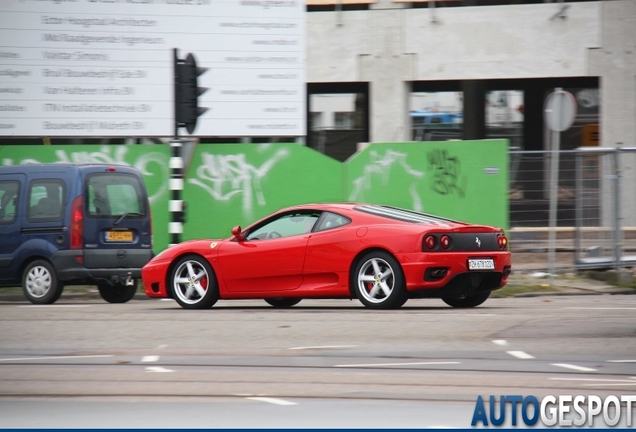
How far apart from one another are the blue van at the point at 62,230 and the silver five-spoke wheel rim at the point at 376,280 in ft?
13.4

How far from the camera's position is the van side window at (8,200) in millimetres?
15289

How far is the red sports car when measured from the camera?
12.2 meters

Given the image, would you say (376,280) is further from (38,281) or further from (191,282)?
(38,281)

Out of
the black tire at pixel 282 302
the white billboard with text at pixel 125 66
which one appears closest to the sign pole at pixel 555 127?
the black tire at pixel 282 302

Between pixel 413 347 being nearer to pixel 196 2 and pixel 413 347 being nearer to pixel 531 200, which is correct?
pixel 531 200

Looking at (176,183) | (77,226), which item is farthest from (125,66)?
(77,226)

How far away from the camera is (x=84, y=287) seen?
1841 cm

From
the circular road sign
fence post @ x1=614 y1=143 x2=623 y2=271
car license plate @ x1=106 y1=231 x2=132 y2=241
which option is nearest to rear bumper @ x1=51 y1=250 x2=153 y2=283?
car license plate @ x1=106 y1=231 x2=132 y2=241

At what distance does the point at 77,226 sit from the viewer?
15.0m

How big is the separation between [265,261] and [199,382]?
17.4 ft

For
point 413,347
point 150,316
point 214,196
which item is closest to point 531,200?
point 214,196

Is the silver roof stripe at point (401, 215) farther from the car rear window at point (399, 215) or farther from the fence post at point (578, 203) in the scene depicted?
the fence post at point (578, 203)

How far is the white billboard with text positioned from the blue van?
5.26m

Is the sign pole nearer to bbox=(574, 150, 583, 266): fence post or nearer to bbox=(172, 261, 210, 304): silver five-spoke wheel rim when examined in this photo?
bbox=(574, 150, 583, 266): fence post
